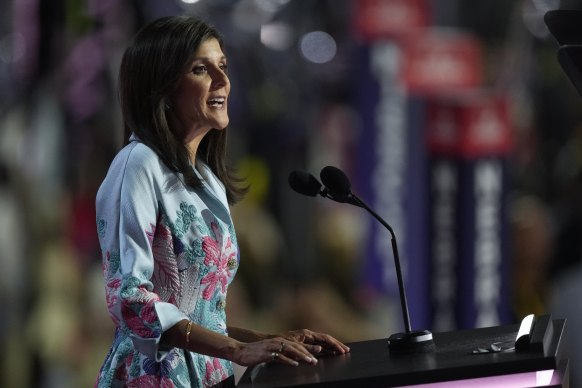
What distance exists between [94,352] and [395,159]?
1.63 meters

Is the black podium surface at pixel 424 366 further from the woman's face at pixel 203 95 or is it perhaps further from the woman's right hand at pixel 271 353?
the woman's face at pixel 203 95

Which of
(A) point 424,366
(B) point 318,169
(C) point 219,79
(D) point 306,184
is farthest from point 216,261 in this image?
(B) point 318,169

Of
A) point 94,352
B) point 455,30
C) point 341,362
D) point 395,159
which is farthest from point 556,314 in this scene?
point 341,362

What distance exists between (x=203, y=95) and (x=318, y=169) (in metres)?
3.67

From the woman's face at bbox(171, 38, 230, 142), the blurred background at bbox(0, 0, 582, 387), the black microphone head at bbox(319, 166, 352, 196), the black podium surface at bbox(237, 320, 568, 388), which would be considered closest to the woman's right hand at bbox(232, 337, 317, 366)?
the black podium surface at bbox(237, 320, 568, 388)

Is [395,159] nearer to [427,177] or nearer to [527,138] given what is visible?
[427,177]

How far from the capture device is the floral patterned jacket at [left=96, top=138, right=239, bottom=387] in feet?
7.25

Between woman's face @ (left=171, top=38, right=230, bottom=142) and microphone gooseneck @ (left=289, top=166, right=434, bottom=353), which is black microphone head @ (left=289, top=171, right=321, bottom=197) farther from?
woman's face @ (left=171, top=38, right=230, bottom=142)

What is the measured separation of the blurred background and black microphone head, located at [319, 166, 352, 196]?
3499mm

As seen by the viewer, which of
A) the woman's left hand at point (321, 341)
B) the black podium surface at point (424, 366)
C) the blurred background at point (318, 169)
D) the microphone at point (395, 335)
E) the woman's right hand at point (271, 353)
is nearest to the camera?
the black podium surface at point (424, 366)

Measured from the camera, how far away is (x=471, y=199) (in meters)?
5.82

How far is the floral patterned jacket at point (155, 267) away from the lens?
87.0 inches

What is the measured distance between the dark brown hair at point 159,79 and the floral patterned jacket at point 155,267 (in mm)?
28

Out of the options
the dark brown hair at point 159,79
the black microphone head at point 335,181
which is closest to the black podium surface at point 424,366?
the black microphone head at point 335,181
